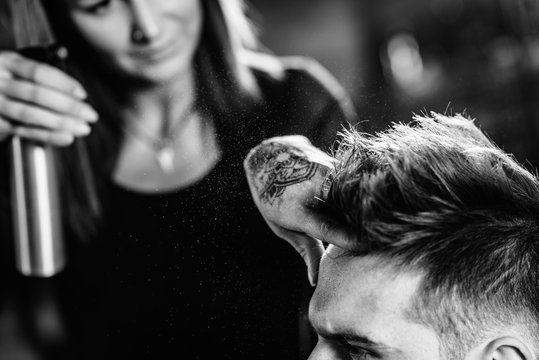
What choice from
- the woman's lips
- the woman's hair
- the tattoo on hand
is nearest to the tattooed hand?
the tattoo on hand

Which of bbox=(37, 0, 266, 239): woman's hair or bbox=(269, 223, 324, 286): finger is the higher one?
bbox=(37, 0, 266, 239): woman's hair

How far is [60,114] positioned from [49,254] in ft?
1.24

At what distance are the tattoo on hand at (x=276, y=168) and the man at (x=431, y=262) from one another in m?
0.14

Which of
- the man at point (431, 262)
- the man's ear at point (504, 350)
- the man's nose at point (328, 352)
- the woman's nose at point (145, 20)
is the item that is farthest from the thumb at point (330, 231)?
the woman's nose at point (145, 20)

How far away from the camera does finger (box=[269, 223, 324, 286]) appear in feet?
4.53

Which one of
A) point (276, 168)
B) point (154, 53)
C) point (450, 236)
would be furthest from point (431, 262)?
point (154, 53)

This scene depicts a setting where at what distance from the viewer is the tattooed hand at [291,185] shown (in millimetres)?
1316

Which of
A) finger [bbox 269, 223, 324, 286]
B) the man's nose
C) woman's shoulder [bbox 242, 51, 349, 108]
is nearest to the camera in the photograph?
the man's nose

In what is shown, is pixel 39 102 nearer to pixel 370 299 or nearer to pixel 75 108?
pixel 75 108

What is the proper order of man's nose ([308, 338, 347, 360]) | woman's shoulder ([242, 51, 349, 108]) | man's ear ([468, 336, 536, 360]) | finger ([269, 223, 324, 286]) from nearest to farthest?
1. man's ear ([468, 336, 536, 360])
2. man's nose ([308, 338, 347, 360])
3. finger ([269, 223, 324, 286])
4. woman's shoulder ([242, 51, 349, 108])

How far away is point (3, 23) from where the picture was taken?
58.1 inches

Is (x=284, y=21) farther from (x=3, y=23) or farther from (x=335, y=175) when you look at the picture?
(x=3, y=23)

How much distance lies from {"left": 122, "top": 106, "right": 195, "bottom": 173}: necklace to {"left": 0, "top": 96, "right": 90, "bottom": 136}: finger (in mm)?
149

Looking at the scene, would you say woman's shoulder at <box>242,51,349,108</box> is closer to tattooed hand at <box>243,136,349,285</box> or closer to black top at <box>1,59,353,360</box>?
black top at <box>1,59,353,360</box>
